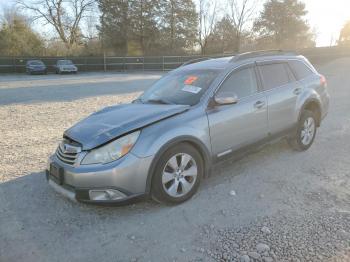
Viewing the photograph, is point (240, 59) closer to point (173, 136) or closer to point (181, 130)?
point (181, 130)

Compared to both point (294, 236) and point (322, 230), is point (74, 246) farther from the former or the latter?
point (322, 230)

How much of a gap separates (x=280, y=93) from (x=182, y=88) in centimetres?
160

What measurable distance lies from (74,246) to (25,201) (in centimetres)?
131

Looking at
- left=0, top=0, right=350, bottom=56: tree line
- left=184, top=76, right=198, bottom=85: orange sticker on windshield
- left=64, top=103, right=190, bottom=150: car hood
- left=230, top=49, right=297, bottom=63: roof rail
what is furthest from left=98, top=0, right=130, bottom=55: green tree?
left=64, top=103, right=190, bottom=150: car hood

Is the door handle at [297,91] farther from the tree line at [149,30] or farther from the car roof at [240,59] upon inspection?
the tree line at [149,30]

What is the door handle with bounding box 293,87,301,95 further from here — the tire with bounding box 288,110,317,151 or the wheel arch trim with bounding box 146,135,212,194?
the wheel arch trim with bounding box 146,135,212,194

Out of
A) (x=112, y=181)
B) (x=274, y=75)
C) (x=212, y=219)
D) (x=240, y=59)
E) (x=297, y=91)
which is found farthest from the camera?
(x=297, y=91)

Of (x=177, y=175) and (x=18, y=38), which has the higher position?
(x=18, y=38)

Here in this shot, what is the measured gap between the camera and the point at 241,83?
4637mm

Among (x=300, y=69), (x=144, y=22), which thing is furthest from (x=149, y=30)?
(x=300, y=69)

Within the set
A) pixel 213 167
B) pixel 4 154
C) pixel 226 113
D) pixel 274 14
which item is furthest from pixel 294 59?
pixel 274 14

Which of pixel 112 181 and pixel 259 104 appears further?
pixel 259 104

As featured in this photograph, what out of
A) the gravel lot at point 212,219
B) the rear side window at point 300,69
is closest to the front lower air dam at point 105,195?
the gravel lot at point 212,219

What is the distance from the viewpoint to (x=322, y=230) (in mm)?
3295
